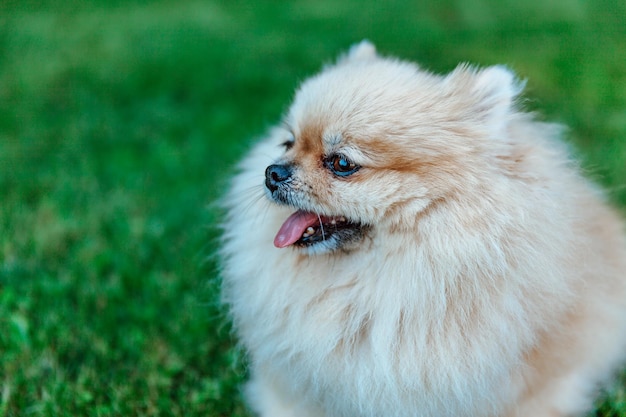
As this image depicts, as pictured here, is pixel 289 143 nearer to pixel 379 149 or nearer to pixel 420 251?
pixel 379 149

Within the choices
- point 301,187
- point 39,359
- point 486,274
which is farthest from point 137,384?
point 486,274

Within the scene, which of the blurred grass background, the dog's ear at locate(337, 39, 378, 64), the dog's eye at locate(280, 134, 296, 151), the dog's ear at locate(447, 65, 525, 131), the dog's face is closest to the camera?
the dog's face

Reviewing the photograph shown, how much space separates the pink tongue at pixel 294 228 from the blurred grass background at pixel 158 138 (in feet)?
3.28

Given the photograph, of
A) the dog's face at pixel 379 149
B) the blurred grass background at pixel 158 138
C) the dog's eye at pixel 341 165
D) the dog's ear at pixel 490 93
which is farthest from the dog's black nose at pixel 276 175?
the blurred grass background at pixel 158 138

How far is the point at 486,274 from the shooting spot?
2293mm

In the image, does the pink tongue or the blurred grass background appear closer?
the pink tongue

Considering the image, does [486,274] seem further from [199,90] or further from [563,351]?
[199,90]

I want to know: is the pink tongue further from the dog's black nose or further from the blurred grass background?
the blurred grass background

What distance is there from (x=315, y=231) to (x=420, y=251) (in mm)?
407

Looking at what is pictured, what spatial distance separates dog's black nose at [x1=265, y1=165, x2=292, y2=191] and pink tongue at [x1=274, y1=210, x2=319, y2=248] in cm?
17

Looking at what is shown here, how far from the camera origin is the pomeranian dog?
2270 mm

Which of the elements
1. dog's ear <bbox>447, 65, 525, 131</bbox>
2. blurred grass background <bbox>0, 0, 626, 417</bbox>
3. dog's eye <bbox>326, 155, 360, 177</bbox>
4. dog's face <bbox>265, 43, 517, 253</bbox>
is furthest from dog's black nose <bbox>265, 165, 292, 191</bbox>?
blurred grass background <bbox>0, 0, 626, 417</bbox>

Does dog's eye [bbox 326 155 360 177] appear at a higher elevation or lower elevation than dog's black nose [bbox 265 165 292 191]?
higher

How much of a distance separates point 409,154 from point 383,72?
1.39ft
